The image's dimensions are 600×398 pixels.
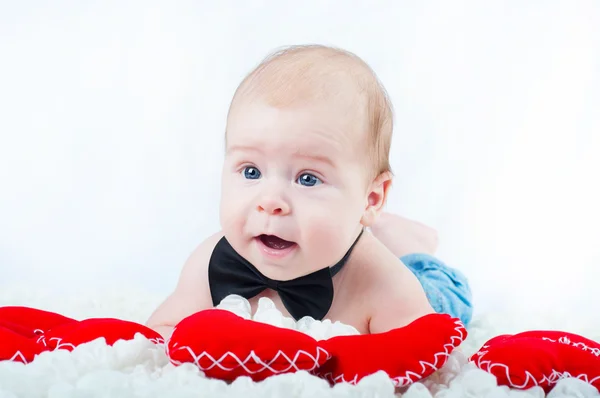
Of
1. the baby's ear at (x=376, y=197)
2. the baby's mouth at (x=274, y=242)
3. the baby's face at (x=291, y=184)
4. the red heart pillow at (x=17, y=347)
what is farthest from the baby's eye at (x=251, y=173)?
the red heart pillow at (x=17, y=347)

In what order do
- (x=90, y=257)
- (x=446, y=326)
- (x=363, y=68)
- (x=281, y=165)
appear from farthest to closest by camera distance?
(x=90, y=257) < (x=363, y=68) < (x=281, y=165) < (x=446, y=326)

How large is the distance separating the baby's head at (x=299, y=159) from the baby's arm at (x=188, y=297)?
228 millimetres

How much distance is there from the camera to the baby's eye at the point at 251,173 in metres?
1.56

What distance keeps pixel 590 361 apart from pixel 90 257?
6.91 feet

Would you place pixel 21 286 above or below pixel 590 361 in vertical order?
below

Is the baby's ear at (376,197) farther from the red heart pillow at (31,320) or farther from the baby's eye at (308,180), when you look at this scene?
the red heart pillow at (31,320)

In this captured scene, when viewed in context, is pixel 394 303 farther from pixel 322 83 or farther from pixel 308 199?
pixel 322 83

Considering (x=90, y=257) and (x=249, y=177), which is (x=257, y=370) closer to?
(x=249, y=177)

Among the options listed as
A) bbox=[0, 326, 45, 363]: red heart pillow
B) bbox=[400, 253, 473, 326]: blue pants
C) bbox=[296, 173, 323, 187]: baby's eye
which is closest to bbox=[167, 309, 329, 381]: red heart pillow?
bbox=[0, 326, 45, 363]: red heart pillow

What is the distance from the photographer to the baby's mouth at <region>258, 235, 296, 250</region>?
5.15 ft

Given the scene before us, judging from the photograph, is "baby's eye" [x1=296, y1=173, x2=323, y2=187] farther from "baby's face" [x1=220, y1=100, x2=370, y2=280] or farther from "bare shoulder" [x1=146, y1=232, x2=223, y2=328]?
"bare shoulder" [x1=146, y1=232, x2=223, y2=328]

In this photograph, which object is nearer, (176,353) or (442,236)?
(176,353)

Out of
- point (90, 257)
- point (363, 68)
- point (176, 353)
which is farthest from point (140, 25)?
point (176, 353)

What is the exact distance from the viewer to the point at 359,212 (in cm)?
162
